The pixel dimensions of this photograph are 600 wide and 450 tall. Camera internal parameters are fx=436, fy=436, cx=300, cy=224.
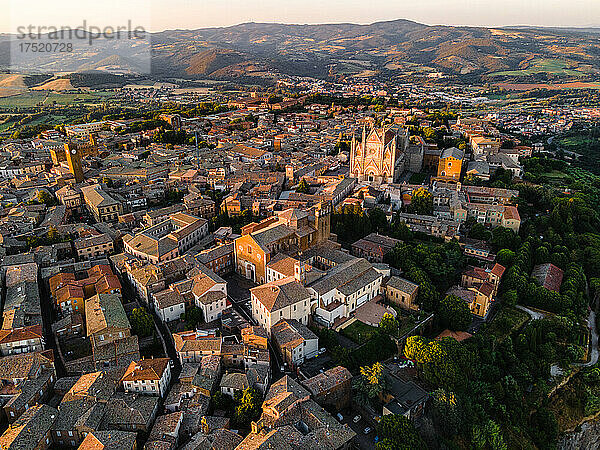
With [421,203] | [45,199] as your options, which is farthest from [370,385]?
[45,199]

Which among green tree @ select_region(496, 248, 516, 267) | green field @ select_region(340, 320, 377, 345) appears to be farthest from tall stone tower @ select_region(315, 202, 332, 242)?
green tree @ select_region(496, 248, 516, 267)

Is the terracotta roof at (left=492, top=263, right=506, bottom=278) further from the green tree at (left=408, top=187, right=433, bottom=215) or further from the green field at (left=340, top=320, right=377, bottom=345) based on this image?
the green field at (left=340, top=320, right=377, bottom=345)

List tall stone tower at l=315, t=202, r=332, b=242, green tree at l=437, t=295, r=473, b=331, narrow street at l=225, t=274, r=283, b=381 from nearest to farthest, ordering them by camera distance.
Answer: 1. narrow street at l=225, t=274, r=283, b=381
2. green tree at l=437, t=295, r=473, b=331
3. tall stone tower at l=315, t=202, r=332, b=242

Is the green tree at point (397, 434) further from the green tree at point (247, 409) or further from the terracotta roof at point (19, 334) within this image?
the terracotta roof at point (19, 334)

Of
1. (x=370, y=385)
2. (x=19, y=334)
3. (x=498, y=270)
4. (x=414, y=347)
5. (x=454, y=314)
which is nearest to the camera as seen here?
(x=370, y=385)

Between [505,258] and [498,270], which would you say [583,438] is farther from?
[505,258]

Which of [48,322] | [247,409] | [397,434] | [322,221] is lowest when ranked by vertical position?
[397,434]

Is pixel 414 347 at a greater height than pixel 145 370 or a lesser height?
greater

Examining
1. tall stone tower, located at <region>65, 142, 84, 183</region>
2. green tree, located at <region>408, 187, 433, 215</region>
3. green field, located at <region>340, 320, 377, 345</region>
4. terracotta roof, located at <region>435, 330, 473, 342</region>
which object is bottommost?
terracotta roof, located at <region>435, 330, 473, 342</region>
